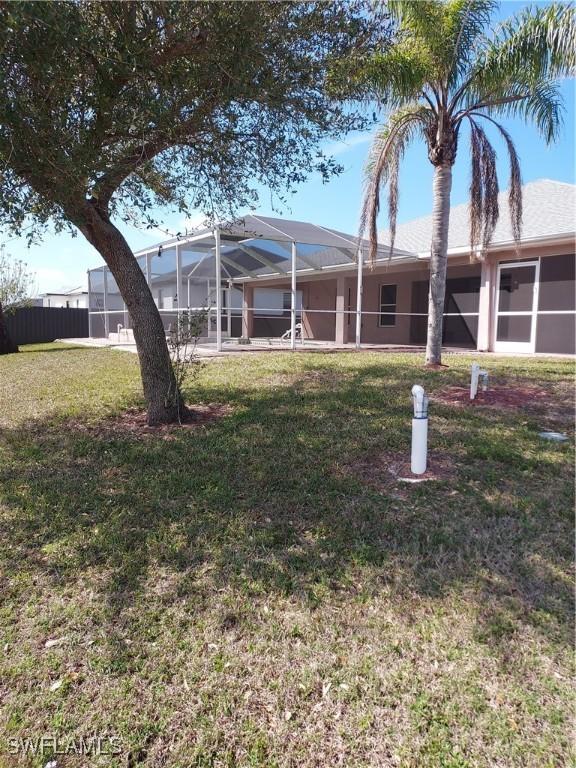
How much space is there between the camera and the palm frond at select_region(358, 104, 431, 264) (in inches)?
356

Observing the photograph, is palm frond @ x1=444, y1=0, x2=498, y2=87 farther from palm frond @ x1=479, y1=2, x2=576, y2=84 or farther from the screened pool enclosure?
the screened pool enclosure

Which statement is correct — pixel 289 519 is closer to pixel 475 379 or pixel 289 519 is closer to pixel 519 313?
pixel 475 379

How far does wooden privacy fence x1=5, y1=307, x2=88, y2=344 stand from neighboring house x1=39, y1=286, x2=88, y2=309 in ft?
28.6

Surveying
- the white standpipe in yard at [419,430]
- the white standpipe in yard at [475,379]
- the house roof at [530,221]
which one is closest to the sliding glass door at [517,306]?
the house roof at [530,221]

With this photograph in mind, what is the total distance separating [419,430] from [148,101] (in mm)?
3459

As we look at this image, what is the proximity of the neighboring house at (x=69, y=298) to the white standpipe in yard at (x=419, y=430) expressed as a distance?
32.2 metres

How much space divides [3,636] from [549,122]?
9.89 m

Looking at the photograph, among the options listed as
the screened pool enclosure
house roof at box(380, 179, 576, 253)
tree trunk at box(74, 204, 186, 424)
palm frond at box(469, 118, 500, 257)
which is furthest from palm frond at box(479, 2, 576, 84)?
tree trunk at box(74, 204, 186, 424)

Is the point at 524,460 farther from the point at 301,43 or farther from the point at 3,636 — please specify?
the point at 301,43

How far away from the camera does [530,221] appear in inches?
503

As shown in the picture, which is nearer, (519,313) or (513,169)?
(513,169)

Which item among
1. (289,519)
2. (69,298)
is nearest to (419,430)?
(289,519)

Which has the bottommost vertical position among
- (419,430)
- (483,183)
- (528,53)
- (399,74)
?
(419,430)

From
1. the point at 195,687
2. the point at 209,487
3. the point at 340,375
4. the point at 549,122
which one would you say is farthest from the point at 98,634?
the point at 549,122
